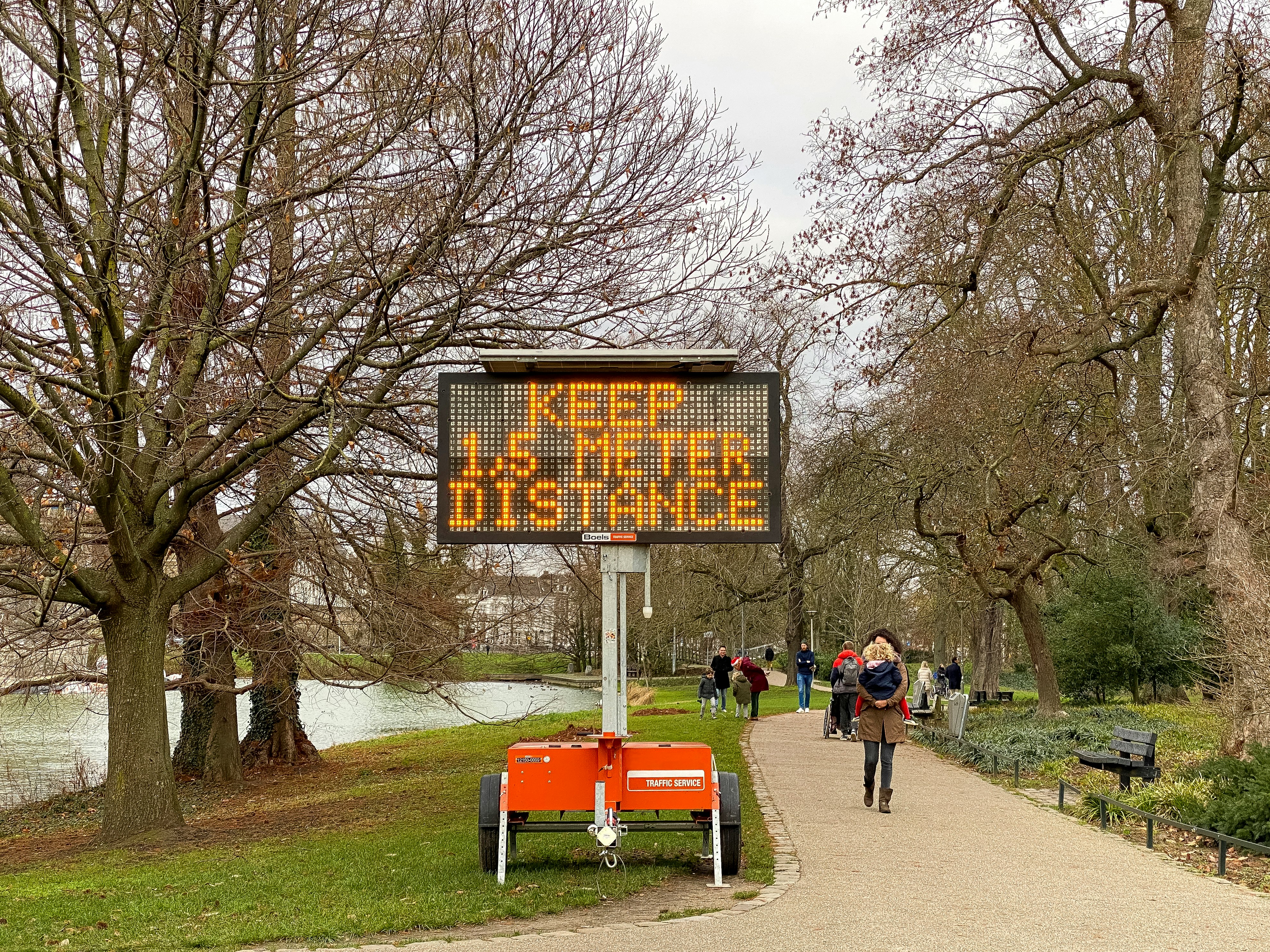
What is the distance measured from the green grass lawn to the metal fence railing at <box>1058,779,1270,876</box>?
3350mm

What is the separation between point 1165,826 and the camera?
11.0m

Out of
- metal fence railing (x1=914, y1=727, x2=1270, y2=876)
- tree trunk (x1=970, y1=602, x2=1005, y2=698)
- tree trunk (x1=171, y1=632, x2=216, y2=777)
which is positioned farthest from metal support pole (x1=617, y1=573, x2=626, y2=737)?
tree trunk (x1=970, y1=602, x2=1005, y2=698)

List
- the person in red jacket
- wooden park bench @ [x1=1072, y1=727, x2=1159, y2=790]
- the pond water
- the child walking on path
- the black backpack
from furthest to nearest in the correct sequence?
the child walking on path, the person in red jacket, the black backpack, the pond water, wooden park bench @ [x1=1072, y1=727, x2=1159, y2=790]

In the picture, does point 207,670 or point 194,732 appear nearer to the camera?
point 207,670

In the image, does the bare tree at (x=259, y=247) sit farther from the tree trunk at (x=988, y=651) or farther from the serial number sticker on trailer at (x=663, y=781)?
the tree trunk at (x=988, y=651)

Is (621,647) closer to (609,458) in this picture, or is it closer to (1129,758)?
(609,458)

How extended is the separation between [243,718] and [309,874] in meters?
24.7

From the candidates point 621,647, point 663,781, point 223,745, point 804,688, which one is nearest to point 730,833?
point 663,781

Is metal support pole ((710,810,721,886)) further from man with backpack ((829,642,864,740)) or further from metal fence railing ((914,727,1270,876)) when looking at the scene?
man with backpack ((829,642,864,740))

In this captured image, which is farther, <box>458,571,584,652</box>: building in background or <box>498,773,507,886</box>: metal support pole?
<box>458,571,584,652</box>: building in background

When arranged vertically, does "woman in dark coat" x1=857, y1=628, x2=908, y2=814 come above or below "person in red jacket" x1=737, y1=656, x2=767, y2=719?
above

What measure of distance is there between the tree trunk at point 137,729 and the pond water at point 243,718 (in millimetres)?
824

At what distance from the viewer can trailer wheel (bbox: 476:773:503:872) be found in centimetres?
894

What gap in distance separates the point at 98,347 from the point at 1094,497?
18.4m
